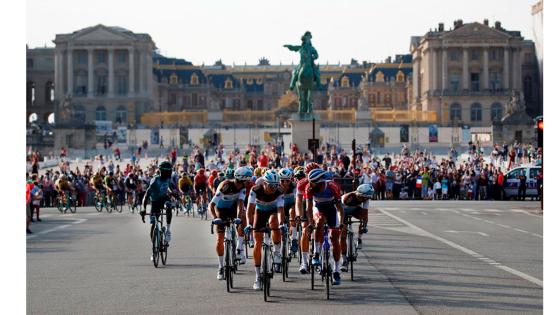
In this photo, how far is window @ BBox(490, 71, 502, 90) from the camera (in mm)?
162087

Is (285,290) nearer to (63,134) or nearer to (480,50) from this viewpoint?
(63,134)

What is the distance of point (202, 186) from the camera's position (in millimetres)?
39844

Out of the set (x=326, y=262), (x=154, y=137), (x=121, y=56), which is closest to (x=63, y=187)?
(x=326, y=262)

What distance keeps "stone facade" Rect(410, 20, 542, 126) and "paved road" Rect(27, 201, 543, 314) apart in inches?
4891

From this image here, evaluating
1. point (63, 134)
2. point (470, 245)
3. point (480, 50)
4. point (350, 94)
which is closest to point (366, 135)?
point (63, 134)

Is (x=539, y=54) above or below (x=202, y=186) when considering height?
above

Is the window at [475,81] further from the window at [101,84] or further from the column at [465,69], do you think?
the window at [101,84]

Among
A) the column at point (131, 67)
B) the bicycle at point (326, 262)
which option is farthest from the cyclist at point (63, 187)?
the column at point (131, 67)

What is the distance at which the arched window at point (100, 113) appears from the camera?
16338 centimetres

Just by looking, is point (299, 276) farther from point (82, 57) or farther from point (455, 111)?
point (82, 57)

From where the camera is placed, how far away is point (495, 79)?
163250 millimetres

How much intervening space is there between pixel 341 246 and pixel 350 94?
177877 millimetres

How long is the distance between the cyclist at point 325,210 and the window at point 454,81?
475 feet

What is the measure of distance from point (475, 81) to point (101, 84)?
50.7 meters
